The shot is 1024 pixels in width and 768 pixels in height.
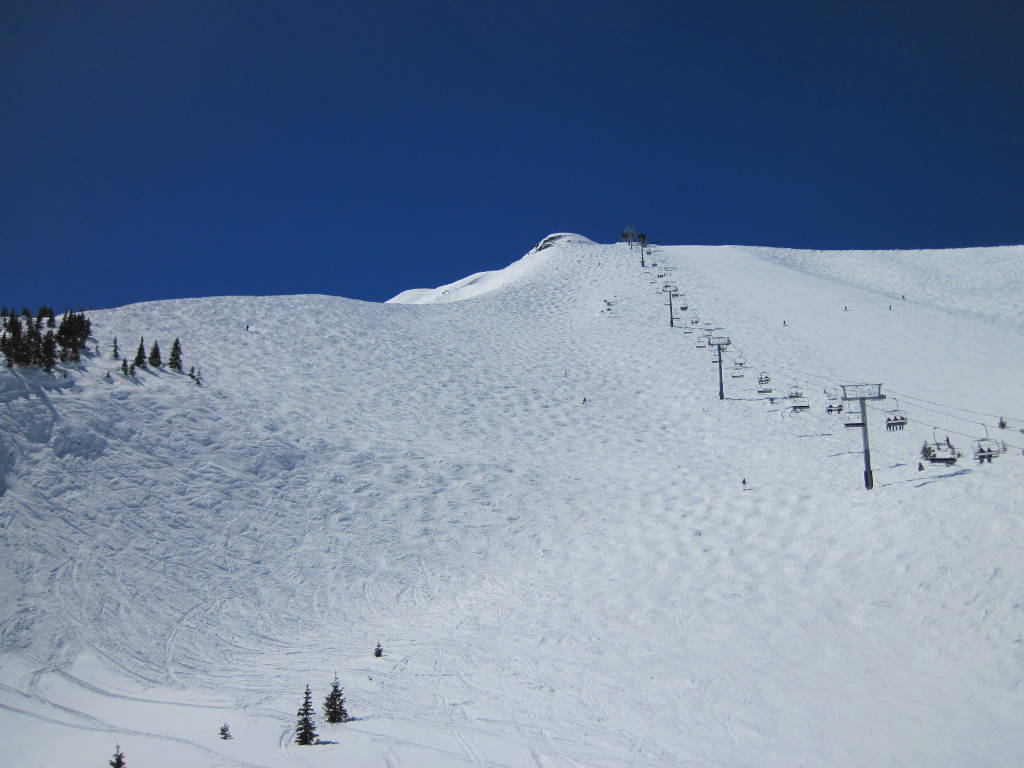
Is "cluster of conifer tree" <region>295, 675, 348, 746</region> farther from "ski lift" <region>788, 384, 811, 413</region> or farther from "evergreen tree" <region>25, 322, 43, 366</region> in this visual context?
"ski lift" <region>788, 384, 811, 413</region>

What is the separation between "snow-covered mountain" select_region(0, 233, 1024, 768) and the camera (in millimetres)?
12227

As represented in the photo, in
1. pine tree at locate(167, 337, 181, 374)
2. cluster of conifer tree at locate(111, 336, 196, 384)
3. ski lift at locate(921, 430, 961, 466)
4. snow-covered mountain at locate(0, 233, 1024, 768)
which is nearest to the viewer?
snow-covered mountain at locate(0, 233, 1024, 768)

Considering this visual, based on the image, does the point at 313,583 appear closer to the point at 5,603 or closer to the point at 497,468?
the point at 5,603

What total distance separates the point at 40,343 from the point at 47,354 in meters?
0.63

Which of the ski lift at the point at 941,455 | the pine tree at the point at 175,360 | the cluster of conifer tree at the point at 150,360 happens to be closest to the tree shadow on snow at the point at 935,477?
the ski lift at the point at 941,455

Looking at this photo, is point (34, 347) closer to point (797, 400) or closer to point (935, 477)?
point (935, 477)

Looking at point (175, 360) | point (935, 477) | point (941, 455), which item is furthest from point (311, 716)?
point (941, 455)

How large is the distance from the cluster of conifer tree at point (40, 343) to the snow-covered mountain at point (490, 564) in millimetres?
887

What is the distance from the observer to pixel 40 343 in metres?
24.4

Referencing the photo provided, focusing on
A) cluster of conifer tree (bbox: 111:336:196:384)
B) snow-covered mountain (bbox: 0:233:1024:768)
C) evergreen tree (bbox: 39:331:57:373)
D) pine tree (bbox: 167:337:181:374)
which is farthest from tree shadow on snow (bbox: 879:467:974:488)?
evergreen tree (bbox: 39:331:57:373)

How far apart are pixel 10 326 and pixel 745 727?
27838 mm

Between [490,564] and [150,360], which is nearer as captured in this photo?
[490,564]

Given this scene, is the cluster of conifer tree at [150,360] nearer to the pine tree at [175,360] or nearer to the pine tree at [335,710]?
the pine tree at [175,360]

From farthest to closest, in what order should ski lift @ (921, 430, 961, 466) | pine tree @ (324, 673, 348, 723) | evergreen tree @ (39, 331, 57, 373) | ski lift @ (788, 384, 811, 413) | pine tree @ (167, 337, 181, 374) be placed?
ski lift @ (788, 384, 811, 413), pine tree @ (167, 337, 181, 374), evergreen tree @ (39, 331, 57, 373), ski lift @ (921, 430, 961, 466), pine tree @ (324, 673, 348, 723)
